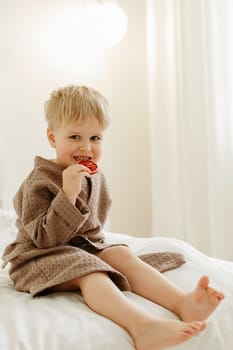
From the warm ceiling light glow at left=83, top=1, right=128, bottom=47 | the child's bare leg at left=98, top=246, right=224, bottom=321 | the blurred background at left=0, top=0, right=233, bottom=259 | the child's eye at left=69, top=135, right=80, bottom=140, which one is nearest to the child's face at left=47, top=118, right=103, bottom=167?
the child's eye at left=69, top=135, right=80, bottom=140

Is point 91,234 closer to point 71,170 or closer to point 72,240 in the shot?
point 72,240

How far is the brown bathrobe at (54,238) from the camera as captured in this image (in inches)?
43.2

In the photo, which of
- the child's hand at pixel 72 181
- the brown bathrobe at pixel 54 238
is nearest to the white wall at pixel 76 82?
the brown bathrobe at pixel 54 238

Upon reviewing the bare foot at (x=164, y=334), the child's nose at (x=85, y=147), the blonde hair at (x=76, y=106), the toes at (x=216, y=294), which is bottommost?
the bare foot at (x=164, y=334)

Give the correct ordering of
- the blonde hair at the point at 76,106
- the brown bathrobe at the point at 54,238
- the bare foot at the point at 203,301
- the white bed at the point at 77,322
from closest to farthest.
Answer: the white bed at the point at 77,322 → the bare foot at the point at 203,301 → the brown bathrobe at the point at 54,238 → the blonde hair at the point at 76,106

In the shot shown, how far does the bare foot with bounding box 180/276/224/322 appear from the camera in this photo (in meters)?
0.98

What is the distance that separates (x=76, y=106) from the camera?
4.05 ft

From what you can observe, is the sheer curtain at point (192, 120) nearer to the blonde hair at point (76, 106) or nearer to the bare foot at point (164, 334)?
the blonde hair at point (76, 106)

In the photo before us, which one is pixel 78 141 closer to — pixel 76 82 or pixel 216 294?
pixel 216 294

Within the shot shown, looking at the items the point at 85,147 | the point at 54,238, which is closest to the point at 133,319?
the point at 54,238

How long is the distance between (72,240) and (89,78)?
149 cm

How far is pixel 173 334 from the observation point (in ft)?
2.89

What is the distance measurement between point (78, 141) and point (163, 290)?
0.41 metres

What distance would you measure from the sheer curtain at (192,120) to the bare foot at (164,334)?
1.41 m
